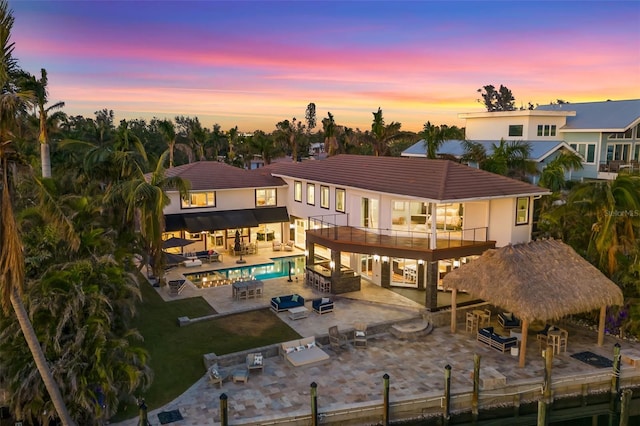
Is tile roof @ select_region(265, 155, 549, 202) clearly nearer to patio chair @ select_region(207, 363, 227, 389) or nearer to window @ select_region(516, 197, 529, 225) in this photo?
window @ select_region(516, 197, 529, 225)

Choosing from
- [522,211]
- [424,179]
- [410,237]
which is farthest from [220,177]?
[522,211]

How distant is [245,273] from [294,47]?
58.2 feet

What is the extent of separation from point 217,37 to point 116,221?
15889 mm

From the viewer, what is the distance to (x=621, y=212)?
22016 millimetres

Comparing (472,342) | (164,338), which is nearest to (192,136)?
(164,338)

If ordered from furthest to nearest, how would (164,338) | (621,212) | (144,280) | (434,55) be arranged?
(434,55) → (144,280) → (621,212) → (164,338)

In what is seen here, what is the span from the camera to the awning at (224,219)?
105 ft

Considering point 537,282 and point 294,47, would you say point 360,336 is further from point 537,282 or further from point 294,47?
point 294,47

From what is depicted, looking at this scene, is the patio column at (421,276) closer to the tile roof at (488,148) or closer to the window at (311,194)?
the window at (311,194)

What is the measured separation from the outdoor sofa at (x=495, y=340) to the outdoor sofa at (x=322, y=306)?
6.98m

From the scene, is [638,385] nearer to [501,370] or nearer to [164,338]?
[501,370]

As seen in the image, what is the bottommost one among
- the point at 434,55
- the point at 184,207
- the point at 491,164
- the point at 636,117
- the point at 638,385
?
the point at 638,385

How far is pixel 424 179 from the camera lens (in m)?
25.6

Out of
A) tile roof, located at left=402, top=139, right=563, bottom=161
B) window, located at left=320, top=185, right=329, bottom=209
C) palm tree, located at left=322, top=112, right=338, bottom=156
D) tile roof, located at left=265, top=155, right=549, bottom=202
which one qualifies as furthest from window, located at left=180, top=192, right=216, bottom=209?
tile roof, located at left=402, top=139, right=563, bottom=161
